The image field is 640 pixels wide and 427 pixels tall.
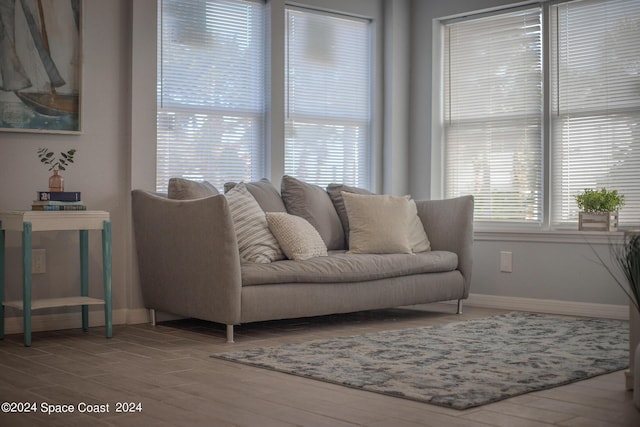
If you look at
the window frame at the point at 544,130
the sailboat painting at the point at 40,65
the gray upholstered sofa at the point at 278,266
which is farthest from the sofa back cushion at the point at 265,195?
the window frame at the point at 544,130

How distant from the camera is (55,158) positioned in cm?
452

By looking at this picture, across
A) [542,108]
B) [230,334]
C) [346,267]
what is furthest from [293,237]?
[542,108]

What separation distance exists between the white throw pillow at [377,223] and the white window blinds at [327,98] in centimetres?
61

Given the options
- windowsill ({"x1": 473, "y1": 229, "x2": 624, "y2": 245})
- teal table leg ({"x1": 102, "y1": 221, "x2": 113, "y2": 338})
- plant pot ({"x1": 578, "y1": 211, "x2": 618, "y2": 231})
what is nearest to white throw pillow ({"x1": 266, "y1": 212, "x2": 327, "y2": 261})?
teal table leg ({"x1": 102, "y1": 221, "x2": 113, "y2": 338})

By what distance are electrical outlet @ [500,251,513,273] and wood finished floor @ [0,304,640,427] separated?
2.00 meters

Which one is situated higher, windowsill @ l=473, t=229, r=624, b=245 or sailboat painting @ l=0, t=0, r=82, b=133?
sailboat painting @ l=0, t=0, r=82, b=133

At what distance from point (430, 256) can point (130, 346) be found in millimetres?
1995

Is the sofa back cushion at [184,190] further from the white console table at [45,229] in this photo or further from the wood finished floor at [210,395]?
the wood finished floor at [210,395]

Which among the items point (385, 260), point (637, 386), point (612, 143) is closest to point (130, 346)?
point (385, 260)

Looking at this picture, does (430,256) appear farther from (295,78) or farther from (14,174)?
(14,174)

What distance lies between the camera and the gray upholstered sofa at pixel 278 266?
4.05 meters

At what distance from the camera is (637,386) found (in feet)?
8.30

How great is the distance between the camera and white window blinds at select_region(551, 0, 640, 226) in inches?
201

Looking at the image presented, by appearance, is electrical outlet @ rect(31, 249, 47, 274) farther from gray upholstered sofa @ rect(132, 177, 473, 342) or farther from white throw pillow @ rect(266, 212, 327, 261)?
white throw pillow @ rect(266, 212, 327, 261)
